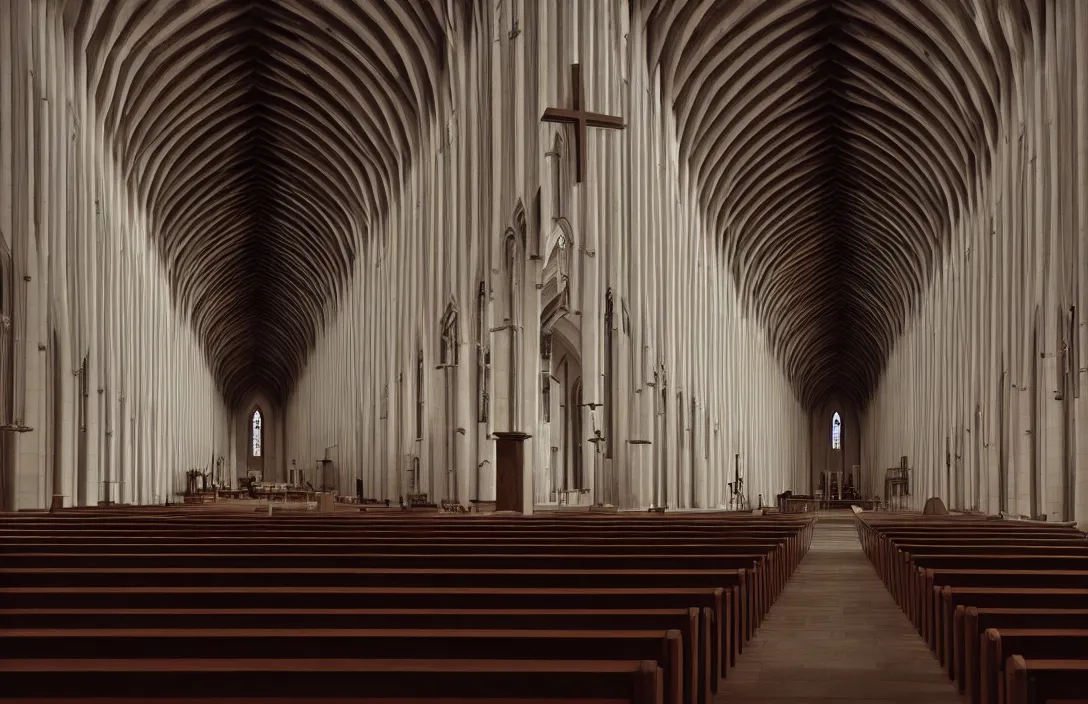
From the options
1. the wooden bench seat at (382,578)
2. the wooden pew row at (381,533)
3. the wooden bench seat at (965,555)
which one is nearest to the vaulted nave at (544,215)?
the wooden pew row at (381,533)

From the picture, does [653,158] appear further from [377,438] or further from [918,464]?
[918,464]

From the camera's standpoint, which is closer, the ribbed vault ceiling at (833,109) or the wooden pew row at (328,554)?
the wooden pew row at (328,554)

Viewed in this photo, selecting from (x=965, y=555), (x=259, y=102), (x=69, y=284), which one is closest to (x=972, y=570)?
(x=965, y=555)

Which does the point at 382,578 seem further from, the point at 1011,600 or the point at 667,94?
the point at 667,94

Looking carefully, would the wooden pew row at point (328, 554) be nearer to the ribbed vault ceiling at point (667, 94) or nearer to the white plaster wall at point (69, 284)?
the white plaster wall at point (69, 284)

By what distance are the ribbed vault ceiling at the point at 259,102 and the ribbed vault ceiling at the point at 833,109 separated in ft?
22.5

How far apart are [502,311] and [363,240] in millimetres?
22512

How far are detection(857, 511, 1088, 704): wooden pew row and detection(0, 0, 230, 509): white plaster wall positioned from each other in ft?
47.3

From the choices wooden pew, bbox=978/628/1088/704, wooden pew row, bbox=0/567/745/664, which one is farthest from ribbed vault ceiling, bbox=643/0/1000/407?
wooden pew, bbox=978/628/1088/704

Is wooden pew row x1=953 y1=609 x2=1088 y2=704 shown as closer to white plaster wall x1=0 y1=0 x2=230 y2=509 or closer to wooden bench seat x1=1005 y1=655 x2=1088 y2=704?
wooden bench seat x1=1005 y1=655 x2=1088 y2=704

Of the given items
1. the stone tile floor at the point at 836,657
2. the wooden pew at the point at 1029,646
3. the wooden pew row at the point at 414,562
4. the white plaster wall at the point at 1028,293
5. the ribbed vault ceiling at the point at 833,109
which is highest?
the ribbed vault ceiling at the point at 833,109

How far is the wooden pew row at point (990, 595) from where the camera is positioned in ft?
10.2

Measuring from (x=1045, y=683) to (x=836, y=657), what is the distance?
3492 mm

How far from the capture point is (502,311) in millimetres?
21000
